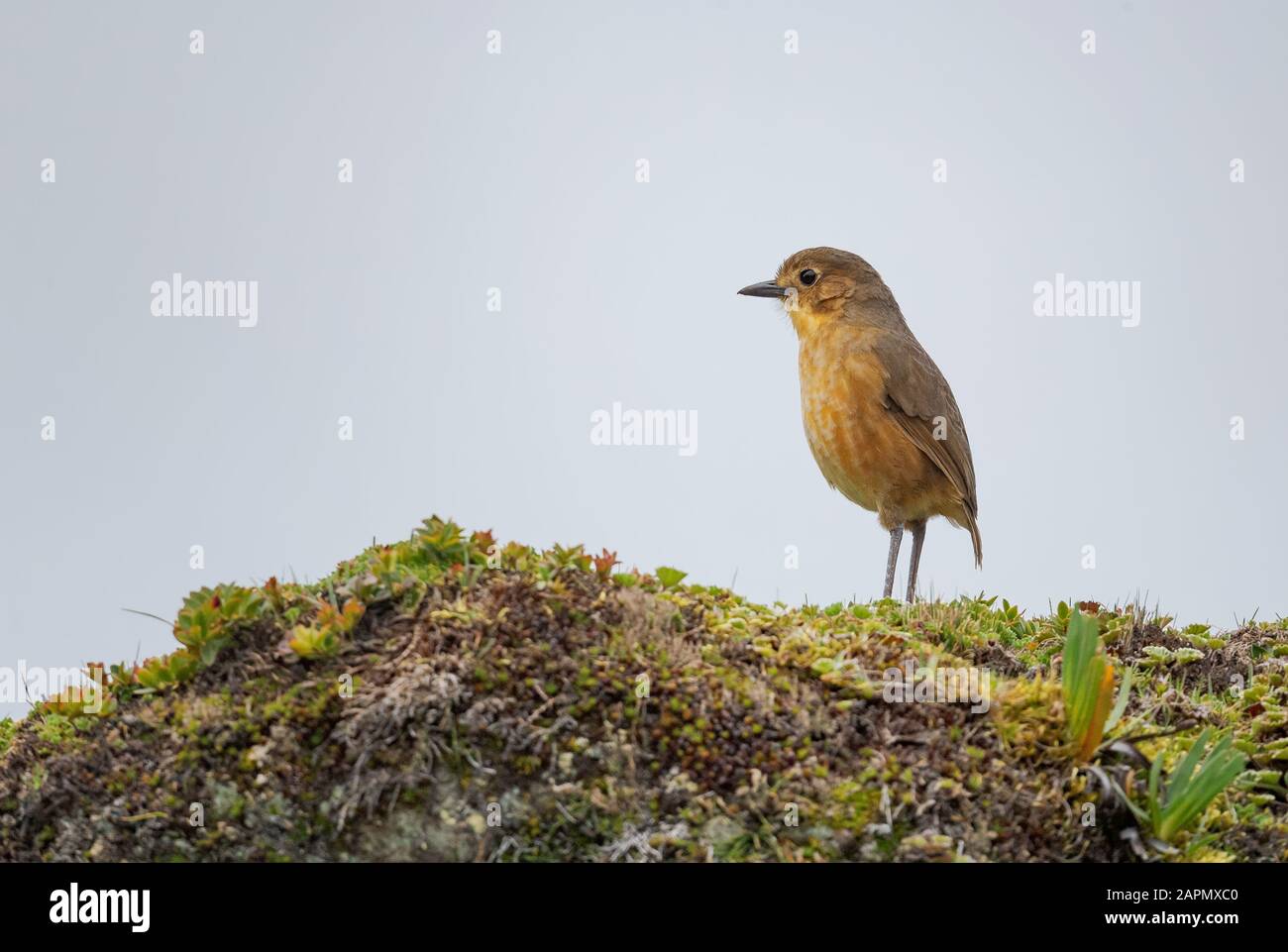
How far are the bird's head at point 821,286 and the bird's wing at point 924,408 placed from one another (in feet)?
1.52

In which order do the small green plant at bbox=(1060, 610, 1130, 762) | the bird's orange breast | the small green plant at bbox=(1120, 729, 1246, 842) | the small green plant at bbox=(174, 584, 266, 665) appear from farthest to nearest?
the bird's orange breast, the small green plant at bbox=(174, 584, 266, 665), the small green plant at bbox=(1060, 610, 1130, 762), the small green plant at bbox=(1120, 729, 1246, 842)

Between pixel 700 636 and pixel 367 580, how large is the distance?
4.49ft

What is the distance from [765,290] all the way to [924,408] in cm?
150

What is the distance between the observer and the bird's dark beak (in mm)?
8828

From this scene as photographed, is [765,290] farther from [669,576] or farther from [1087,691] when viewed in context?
[1087,691]

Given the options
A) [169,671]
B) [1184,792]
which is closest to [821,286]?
[1184,792]

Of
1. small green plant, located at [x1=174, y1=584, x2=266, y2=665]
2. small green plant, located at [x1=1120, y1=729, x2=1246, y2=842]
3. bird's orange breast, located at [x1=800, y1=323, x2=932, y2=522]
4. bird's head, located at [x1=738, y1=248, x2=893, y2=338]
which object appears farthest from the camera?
bird's head, located at [x1=738, y1=248, x2=893, y2=338]

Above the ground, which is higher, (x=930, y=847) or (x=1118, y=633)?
(x=1118, y=633)

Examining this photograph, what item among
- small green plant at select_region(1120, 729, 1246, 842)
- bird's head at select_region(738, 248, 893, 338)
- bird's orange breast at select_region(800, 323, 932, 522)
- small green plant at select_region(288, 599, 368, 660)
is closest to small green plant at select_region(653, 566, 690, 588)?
small green plant at select_region(288, 599, 368, 660)

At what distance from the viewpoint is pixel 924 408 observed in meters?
8.20

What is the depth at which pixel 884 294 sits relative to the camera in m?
8.70

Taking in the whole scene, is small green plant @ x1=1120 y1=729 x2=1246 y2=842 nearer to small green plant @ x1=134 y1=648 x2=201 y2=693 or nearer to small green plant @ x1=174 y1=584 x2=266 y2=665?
small green plant @ x1=174 y1=584 x2=266 y2=665
